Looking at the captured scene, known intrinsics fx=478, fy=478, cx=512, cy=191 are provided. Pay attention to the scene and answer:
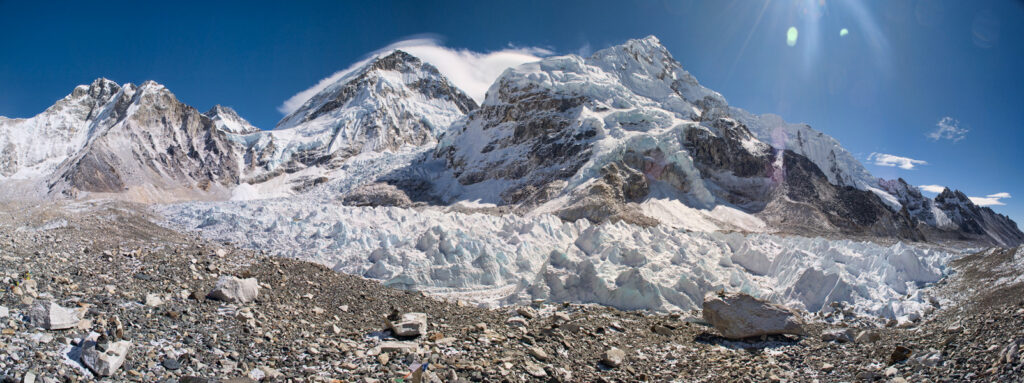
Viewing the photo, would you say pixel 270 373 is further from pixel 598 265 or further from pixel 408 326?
pixel 598 265

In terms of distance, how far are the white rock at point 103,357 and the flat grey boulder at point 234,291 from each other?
288 cm

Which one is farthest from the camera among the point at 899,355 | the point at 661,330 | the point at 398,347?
the point at 661,330

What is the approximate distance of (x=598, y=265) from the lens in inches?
600

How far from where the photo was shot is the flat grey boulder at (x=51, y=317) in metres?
5.71

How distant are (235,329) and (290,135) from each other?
339 feet

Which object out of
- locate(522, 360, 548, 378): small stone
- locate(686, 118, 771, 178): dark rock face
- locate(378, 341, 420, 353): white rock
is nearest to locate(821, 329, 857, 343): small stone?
locate(522, 360, 548, 378): small stone

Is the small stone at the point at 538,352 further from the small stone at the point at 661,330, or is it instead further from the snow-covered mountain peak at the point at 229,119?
the snow-covered mountain peak at the point at 229,119

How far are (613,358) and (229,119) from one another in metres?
161

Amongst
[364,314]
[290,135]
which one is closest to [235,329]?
[364,314]

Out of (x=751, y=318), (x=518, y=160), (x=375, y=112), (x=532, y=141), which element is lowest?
(x=751, y=318)

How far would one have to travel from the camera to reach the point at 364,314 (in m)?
9.85

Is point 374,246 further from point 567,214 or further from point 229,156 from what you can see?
point 229,156

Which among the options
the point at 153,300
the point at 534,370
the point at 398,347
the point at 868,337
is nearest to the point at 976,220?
the point at 868,337

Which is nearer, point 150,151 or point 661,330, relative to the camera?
point 661,330
